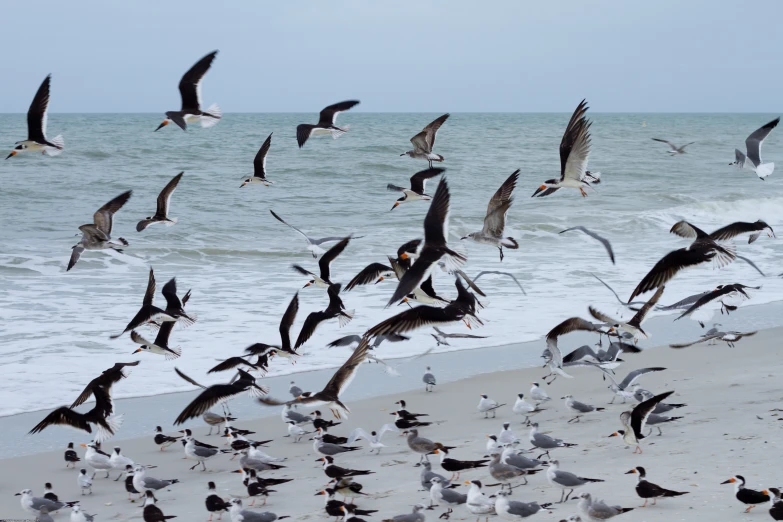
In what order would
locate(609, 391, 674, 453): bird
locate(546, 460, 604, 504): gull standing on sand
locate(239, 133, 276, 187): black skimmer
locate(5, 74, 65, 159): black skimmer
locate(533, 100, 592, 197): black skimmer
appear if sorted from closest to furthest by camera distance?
locate(546, 460, 604, 504): gull standing on sand, locate(609, 391, 674, 453): bird, locate(533, 100, 592, 197): black skimmer, locate(5, 74, 65, 159): black skimmer, locate(239, 133, 276, 187): black skimmer

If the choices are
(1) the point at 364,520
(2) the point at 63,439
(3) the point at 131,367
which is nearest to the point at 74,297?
(3) the point at 131,367

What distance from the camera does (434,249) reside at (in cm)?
773

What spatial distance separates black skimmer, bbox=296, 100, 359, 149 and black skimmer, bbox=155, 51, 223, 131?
1.00m

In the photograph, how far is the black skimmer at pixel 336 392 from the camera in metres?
7.39

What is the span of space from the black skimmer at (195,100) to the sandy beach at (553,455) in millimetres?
3819

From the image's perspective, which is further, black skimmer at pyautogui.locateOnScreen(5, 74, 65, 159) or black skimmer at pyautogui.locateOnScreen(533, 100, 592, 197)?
black skimmer at pyautogui.locateOnScreen(5, 74, 65, 159)

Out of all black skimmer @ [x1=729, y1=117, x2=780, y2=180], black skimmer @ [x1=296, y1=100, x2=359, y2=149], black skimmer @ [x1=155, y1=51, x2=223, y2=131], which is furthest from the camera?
black skimmer @ [x1=729, y1=117, x2=780, y2=180]

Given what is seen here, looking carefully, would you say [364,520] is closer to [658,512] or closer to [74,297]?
[658,512]

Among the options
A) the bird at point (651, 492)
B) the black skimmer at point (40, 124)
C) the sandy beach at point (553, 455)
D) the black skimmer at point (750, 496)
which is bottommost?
the sandy beach at point (553, 455)

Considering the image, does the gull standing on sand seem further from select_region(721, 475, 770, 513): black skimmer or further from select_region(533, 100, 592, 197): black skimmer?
select_region(533, 100, 592, 197): black skimmer

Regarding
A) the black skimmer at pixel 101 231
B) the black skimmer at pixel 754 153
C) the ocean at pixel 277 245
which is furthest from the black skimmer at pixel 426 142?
the black skimmer at pixel 754 153

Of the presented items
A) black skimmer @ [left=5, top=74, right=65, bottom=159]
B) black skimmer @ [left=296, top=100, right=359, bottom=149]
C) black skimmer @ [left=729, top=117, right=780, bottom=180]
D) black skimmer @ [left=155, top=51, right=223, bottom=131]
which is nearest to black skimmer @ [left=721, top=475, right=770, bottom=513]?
black skimmer @ [left=729, top=117, right=780, bottom=180]

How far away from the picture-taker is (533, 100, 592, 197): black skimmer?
30.8ft

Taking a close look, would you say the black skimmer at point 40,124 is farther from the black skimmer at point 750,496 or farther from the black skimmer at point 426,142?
the black skimmer at point 750,496
